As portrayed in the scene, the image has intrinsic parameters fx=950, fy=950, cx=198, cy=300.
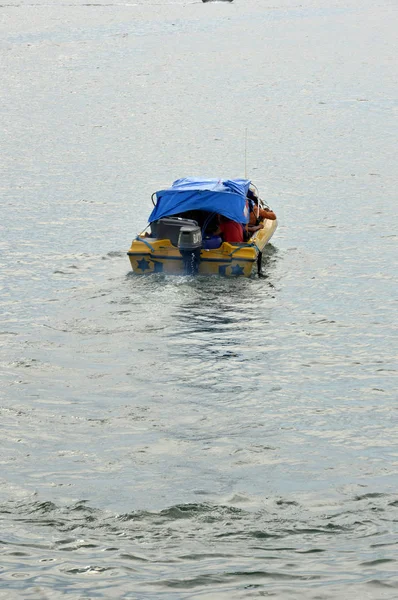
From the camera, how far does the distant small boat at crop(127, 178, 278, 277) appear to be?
22.5 m

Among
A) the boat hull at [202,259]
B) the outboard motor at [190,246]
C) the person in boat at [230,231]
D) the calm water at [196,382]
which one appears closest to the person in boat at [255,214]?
the calm water at [196,382]

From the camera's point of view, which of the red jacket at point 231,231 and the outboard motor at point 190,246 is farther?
the red jacket at point 231,231

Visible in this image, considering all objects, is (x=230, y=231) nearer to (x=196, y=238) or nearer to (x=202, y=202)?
(x=202, y=202)

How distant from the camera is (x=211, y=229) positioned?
77.3 ft

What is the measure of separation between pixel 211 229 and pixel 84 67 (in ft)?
160

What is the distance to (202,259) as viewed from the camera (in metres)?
22.5

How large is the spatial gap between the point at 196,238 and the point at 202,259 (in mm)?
666

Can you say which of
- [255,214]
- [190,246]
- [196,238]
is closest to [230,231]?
[196,238]

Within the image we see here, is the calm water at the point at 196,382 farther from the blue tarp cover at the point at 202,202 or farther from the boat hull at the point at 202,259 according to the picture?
the blue tarp cover at the point at 202,202

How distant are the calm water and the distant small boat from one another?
0.49m

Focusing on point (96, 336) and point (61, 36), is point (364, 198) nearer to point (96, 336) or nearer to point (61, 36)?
point (96, 336)

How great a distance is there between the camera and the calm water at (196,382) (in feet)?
34.8

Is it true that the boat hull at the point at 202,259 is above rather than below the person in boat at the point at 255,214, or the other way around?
below

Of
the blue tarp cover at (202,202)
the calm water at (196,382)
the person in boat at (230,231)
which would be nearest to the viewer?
the calm water at (196,382)
